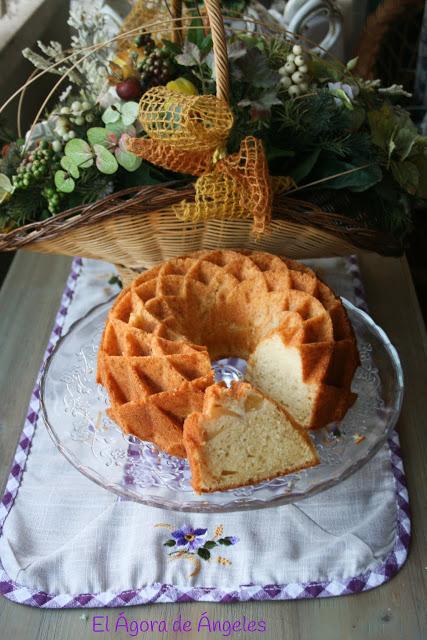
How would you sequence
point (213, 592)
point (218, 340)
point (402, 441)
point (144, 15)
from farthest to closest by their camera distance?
point (144, 15), point (218, 340), point (402, 441), point (213, 592)

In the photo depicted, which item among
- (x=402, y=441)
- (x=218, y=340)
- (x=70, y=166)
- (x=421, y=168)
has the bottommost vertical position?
(x=402, y=441)

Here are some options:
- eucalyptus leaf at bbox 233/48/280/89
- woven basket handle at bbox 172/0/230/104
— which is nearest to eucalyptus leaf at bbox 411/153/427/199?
eucalyptus leaf at bbox 233/48/280/89

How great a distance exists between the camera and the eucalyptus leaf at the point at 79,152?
1.30 m

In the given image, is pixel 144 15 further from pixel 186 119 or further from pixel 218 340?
pixel 218 340

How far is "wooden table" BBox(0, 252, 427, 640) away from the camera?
101 cm

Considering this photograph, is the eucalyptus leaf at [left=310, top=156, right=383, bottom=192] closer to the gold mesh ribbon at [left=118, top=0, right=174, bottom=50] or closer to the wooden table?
the wooden table

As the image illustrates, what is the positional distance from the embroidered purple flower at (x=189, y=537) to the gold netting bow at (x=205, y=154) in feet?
1.90

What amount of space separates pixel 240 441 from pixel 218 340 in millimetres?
358

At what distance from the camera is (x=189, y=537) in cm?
112

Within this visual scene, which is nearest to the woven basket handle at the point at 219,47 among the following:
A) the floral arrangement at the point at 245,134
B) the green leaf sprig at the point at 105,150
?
the floral arrangement at the point at 245,134

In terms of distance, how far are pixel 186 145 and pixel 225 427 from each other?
54 cm

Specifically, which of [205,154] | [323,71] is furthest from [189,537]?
[323,71]

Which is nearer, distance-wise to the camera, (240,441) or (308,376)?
(240,441)

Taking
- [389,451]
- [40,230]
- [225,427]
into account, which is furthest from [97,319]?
[389,451]
